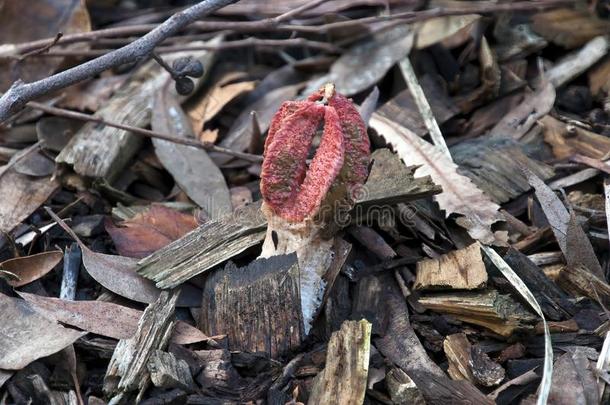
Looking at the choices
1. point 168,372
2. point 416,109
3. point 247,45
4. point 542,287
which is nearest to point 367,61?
point 416,109

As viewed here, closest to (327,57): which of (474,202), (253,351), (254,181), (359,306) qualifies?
(254,181)

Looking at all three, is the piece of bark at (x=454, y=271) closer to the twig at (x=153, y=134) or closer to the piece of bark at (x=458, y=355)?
the piece of bark at (x=458, y=355)

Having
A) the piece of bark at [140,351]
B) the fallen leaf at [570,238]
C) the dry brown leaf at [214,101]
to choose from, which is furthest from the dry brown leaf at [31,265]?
the fallen leaf at [570,238]

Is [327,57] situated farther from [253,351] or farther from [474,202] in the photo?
[253,351]

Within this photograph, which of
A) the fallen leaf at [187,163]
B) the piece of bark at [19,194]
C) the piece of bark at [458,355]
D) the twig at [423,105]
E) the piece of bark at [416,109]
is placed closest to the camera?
the piece of bark at [458,355]

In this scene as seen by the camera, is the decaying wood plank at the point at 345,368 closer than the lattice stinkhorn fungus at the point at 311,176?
Yes

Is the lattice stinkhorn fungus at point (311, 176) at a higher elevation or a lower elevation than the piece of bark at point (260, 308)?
higher
